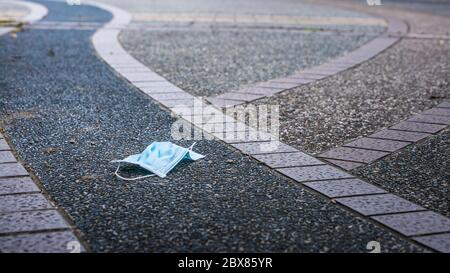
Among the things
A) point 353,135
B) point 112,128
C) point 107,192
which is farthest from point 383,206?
point 112,128

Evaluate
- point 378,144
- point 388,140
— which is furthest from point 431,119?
point 378,144

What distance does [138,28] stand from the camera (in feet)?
24.9

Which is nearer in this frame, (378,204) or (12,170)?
(378,204)

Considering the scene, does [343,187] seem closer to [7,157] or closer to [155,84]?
[7,157]

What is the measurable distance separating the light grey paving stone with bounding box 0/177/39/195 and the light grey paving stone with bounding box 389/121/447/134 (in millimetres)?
2274

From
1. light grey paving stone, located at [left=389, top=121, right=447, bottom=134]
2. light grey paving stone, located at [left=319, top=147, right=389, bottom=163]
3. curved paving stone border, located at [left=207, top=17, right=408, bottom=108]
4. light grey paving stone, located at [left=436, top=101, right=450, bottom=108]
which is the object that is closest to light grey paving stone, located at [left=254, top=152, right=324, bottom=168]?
light grey paving stone, located at [left=319, top=147, right=389, bottom=163]

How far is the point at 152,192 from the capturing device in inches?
102

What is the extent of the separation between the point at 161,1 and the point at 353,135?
8290 millimetres

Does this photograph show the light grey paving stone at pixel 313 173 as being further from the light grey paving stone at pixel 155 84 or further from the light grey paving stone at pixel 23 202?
the light grey paving stone at pixel 155 84

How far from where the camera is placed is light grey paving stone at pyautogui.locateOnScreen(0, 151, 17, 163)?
2.94 meters

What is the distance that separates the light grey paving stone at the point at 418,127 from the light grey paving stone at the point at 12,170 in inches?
90.5

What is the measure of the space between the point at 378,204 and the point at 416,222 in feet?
0.71

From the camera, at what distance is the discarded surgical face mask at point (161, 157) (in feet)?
9.33
